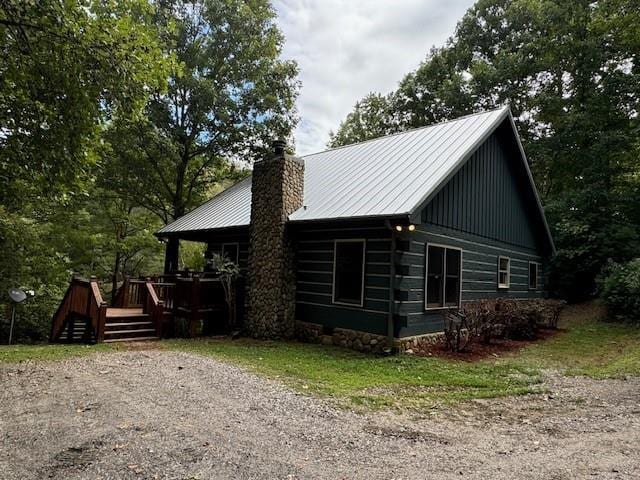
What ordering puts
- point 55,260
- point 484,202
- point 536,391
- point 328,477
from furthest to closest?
point 55,260 < point 484,202 < point 536,391 < point 328,477

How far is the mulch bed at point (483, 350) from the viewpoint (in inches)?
327

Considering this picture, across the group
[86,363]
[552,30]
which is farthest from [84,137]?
[552,30]

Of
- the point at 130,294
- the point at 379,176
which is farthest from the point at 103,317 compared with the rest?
the point at 379,176

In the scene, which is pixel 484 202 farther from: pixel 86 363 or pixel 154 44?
pixel 86 363

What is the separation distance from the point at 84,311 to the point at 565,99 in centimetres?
2337

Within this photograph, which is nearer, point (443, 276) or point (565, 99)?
point (443, 276)

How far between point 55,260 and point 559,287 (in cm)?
2048

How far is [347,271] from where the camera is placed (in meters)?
9.50

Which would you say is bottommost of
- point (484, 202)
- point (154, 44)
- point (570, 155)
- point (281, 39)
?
point (484, 202)

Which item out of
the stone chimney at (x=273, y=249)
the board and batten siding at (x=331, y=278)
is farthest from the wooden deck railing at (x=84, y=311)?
the board and batten siding at (x=331, y=278)

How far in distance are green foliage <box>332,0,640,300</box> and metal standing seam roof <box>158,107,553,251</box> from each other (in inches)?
341

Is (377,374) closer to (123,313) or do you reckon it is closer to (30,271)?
(123,313)

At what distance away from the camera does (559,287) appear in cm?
1855

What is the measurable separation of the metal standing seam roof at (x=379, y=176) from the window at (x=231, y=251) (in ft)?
2.89
